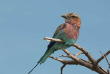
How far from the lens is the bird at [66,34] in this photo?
18.6ft

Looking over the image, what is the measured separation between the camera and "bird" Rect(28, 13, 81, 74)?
18.6 feet

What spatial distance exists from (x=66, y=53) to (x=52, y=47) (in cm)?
42

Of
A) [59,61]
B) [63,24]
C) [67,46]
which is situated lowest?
[59,61]

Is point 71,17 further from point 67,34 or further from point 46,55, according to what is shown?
point 46,55

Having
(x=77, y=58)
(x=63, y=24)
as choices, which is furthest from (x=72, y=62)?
(x=63, y=24)

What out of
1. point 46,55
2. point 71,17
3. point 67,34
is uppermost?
point 71,17

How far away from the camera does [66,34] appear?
5.74 m

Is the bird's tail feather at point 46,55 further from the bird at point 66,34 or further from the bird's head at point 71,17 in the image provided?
the bird's head at point 71,17

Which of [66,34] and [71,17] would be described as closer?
[66,34]

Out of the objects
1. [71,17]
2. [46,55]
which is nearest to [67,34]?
[71,17]

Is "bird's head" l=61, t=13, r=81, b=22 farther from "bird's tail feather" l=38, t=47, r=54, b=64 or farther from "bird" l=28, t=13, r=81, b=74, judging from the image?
"bird's tail feather" l=38, t=47, r=54, b=64

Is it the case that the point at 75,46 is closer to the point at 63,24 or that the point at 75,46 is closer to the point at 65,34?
the point at 65,34

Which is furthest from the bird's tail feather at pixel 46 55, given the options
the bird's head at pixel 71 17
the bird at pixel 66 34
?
the bird's head at pixel 71 17

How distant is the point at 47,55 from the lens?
570 centimetres
